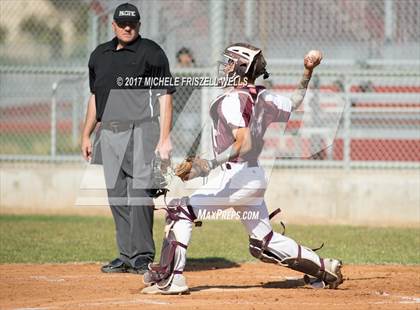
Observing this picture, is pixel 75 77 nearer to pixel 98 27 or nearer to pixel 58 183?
pixel 98 27

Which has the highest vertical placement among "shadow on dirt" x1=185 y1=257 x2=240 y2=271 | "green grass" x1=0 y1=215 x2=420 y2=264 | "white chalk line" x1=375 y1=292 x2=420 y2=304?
"white chalk line" x1=375 y1=292 x2=420 y2=304

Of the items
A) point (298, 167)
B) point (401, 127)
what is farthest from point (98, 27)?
point (401, 127)

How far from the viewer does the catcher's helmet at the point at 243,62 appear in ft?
25.1

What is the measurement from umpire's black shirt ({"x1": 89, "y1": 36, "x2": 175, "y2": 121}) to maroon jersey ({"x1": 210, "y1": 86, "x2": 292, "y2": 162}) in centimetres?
181

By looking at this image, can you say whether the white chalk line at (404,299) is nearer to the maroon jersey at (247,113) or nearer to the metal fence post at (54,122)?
the maroon jersey at (247,113)

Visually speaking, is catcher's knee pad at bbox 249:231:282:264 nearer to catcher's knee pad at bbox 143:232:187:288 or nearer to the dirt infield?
the dirt infield

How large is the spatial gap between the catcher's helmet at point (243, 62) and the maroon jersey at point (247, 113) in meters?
0.13

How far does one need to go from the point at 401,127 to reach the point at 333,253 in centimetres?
436

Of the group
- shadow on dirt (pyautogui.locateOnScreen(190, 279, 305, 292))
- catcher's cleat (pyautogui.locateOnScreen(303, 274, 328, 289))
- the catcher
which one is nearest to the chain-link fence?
shadow on dirt (pyautogui.locateOnScreen(190, 279, 305, 292))

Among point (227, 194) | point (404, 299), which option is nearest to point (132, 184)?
point (227, 194)

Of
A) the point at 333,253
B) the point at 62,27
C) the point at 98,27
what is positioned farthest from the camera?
the point at 62,27

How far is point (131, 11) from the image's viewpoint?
30.3ft

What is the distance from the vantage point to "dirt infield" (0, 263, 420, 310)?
286 inches

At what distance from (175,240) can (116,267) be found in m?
1.95
